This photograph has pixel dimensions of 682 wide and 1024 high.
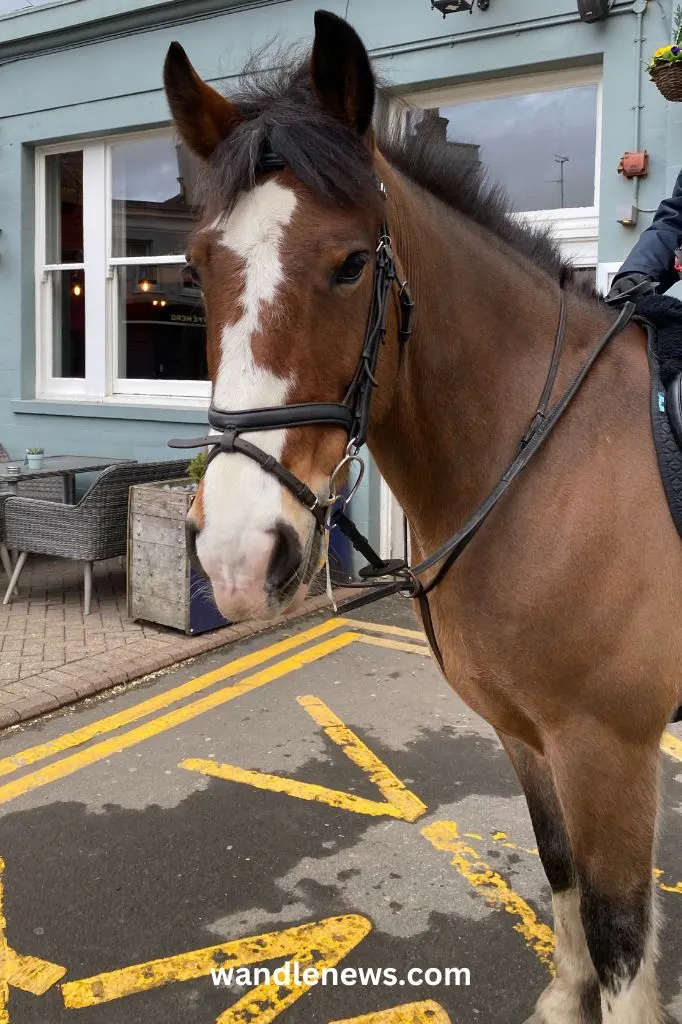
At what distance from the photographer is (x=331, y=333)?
157cm

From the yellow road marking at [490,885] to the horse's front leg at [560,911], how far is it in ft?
0.86

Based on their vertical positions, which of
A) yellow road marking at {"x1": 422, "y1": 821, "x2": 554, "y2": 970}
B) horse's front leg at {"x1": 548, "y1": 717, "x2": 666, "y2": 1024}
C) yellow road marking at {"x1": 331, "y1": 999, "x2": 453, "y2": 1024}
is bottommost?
yellow road marking at {"x1": 331, "y1": 999, "x2": 453, "y2": 1024}

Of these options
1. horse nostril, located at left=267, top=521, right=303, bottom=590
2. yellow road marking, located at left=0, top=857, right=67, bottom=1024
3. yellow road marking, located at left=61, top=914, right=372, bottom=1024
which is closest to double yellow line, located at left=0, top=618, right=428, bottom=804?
yellow road marking, located at left=0, top=857, right=67, bottom=1024

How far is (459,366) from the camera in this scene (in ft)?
6.21

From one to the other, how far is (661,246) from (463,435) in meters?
1.14

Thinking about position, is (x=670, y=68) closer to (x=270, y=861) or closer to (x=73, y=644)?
(x=270, y=861)

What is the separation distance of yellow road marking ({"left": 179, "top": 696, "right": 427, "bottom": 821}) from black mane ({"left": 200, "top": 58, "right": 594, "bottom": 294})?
8.30 feet

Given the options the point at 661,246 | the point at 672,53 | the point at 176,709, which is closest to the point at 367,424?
the point at 661,246

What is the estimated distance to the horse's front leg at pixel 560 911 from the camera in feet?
7.40

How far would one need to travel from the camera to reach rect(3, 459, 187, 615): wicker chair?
5910 millimetres

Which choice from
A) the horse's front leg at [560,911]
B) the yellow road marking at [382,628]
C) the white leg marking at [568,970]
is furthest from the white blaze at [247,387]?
the yellow road marking at [382,628]

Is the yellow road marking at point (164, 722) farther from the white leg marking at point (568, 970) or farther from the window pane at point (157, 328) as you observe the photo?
the window pane at point (157, 328)

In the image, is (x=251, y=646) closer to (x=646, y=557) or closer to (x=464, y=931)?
(x=464, y=931)

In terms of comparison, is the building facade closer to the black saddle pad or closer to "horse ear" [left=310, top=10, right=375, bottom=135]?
the black saddle pad
